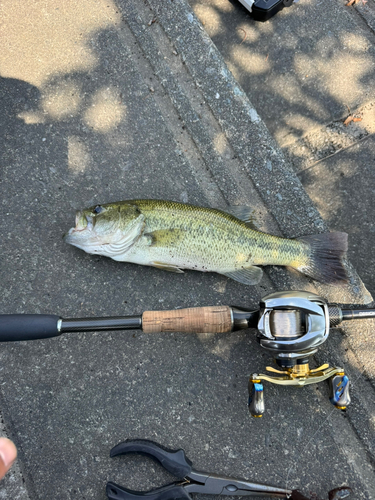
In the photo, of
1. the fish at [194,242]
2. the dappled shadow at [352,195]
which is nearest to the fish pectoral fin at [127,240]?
the fish at [194,242]

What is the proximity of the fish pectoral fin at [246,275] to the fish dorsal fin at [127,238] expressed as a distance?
0.77 metres

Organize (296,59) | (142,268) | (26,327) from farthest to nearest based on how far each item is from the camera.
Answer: (296,59) → (142,268) → (26,327)

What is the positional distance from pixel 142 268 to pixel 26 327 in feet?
3.54

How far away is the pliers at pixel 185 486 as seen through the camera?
241 cm

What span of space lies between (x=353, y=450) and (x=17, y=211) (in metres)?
3.31

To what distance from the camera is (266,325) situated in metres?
2.41

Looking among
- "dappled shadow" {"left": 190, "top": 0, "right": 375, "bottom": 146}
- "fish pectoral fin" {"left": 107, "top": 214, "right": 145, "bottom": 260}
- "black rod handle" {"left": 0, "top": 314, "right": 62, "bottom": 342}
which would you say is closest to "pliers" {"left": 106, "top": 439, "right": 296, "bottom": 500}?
"black rod handle" {"left": 0, "top": 314, "right": 62, "bottom": 342}

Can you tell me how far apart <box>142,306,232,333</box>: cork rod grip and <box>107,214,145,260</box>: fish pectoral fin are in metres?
0.65

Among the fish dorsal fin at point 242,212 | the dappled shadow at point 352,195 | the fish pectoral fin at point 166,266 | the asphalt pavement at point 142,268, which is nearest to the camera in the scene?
the asphalt pavement at point 142,268

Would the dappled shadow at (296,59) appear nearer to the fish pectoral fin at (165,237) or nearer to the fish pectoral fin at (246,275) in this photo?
the fish pectoral fin at (246,275)

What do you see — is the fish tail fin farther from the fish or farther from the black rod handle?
the black rod handle

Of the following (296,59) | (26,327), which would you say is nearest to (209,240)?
(26,327)

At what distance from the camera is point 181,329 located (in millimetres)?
2549

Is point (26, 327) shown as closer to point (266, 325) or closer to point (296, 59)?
point (266, 325)
